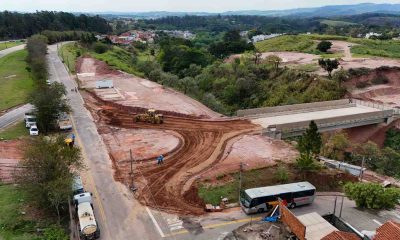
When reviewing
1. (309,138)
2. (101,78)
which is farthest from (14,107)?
(309,138)

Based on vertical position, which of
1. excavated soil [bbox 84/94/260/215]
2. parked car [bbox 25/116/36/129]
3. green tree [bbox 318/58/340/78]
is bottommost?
excavated soil [bbox 84/94/260/215]

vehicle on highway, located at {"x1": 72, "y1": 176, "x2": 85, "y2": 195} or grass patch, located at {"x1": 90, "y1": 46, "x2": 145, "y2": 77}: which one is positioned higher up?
vehicle on highway, located at {"x1": 72, "y1": 176, "x2": 85, "y2": 195}

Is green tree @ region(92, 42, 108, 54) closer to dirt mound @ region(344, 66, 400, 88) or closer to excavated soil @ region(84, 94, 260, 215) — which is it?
excavated soil @ region(84, 94, 260, 215)

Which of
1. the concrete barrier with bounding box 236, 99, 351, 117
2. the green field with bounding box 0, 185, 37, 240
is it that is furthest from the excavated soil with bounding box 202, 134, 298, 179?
the green field with bounding box 0, 185, 37, 240

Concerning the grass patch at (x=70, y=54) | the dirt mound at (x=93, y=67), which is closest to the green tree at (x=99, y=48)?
the grass patch at (x=70, y=54)

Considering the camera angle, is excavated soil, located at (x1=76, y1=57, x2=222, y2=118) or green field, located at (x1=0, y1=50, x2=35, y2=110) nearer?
excavated soil, located at (x1=76, y1=57, x2=222, y2=118)

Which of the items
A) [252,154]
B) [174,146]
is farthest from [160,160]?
[252,154]

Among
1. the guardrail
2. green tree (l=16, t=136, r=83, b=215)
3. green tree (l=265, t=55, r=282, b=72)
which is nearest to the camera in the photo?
green tree (l=16, t=136, r=83, b=215)
